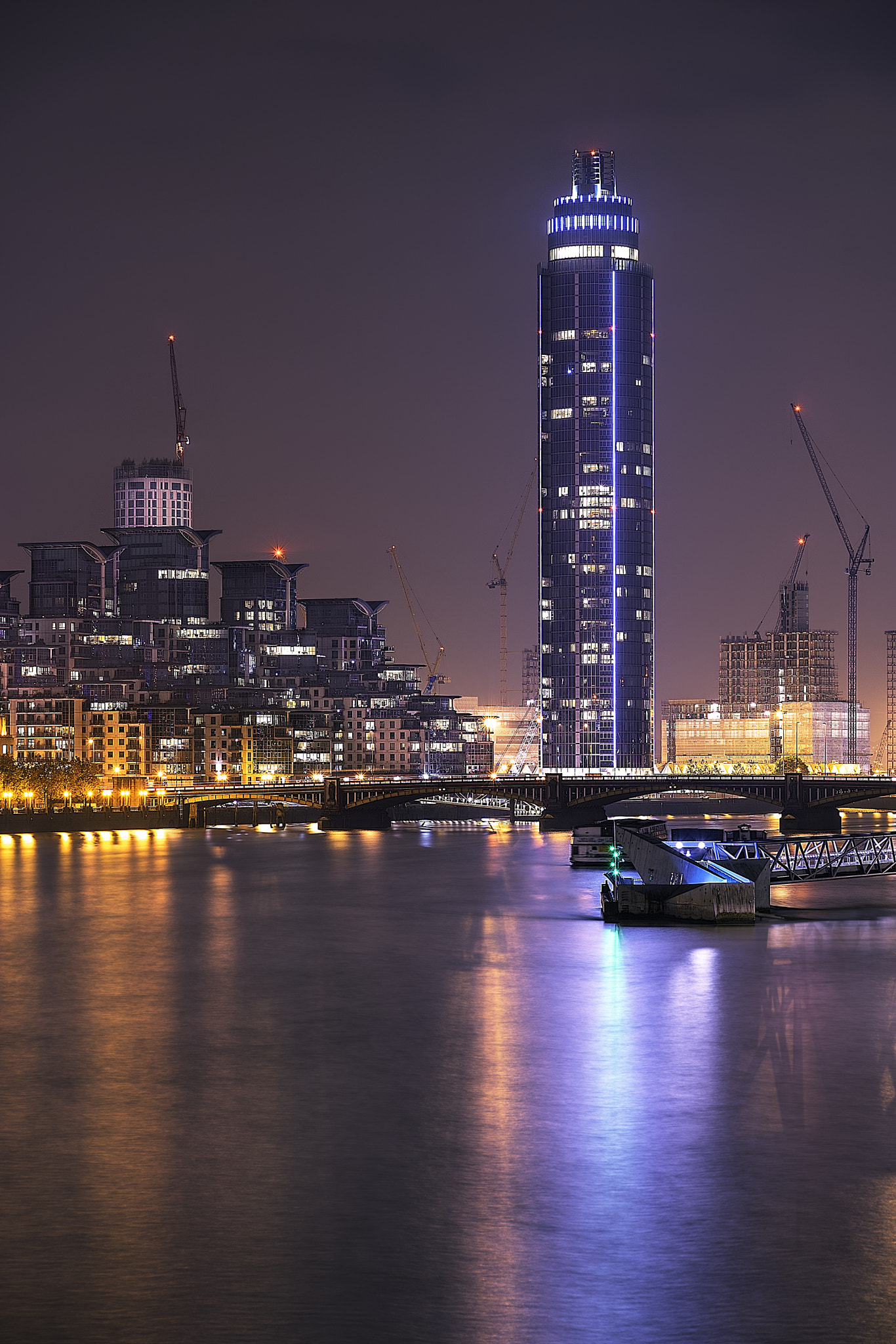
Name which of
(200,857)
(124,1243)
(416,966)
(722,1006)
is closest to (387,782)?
(200,857)

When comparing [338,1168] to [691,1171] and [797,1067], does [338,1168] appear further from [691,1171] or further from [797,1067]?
[797,1067]

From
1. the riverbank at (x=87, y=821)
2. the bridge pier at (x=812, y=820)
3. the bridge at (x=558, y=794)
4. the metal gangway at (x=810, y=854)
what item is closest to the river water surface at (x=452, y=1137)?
the metal gangway at (x=810, y=854)

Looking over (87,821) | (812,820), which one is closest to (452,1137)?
(812,820)

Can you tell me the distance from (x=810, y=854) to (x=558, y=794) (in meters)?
90.4

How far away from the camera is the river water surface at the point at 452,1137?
29109 millimetres

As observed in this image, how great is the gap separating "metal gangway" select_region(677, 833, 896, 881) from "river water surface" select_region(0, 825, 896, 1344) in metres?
6.39

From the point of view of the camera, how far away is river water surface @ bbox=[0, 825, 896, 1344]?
95.5 feet

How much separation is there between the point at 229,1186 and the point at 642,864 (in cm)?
6158

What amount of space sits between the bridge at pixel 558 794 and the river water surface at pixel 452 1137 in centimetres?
9107

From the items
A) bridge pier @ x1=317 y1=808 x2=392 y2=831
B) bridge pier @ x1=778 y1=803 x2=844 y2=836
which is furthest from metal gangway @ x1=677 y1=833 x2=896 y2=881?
bridge pier @ x1=317 y1=808 x2=392 y2=831

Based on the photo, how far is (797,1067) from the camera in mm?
49312

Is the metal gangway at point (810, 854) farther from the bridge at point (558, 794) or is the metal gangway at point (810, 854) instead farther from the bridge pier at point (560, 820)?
the bridge pier at point (560, 820)

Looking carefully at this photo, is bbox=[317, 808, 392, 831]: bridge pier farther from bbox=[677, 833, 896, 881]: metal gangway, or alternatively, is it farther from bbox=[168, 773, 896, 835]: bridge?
bbox=[677, 833, 896, 881]: metal gangway

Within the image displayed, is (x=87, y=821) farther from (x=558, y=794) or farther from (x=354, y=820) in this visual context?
(x=558, y=794)
